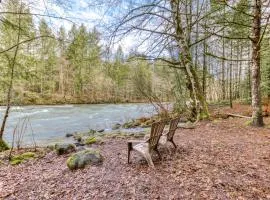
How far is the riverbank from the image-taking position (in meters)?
3.82

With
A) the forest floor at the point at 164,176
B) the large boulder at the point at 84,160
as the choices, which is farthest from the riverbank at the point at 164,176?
the large boulder at the point at 84,160

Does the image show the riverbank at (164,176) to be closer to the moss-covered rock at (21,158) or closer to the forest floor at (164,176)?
the forest floor at (164,176)

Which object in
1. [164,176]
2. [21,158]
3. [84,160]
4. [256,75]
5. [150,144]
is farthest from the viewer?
[256,75]

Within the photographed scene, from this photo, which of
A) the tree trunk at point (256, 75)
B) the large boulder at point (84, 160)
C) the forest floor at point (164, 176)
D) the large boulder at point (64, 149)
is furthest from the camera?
the tree trunk at point (256, 75)

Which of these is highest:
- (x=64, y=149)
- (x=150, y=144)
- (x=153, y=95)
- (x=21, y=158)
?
(x=153, y=95)

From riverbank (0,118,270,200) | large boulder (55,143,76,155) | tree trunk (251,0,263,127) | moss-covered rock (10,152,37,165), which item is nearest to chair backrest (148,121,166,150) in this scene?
riverbank (0,118,270,200)

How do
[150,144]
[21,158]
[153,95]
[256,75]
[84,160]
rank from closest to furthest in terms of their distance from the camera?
1. [150,144]
2. [84,160]
3. [21,158]
4. [256,75]
5. [153,95]

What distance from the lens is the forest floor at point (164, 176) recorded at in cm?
382

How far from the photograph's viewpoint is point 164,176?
4.46 metres

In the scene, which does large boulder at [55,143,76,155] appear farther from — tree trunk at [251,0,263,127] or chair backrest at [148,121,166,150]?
tree trunk at [251,0,263,127]

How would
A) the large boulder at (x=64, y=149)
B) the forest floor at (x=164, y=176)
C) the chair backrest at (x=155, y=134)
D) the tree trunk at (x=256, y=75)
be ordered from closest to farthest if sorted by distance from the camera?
the forest floor at (x=164, y=176), the chair backrest at (x=155, y=134), the large boulder at (x=64, y=149), the tree trunk at (x=256, y=75)

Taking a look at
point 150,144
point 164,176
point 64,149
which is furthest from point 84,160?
point 64,149

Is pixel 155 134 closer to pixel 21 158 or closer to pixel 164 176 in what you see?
pixel 164 176

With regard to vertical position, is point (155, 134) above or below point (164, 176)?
above
